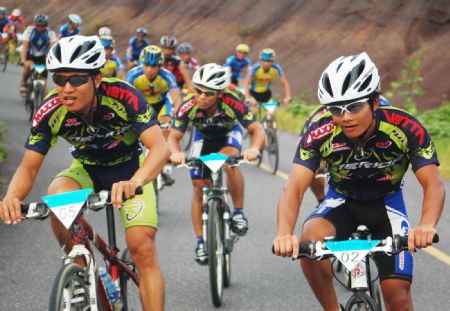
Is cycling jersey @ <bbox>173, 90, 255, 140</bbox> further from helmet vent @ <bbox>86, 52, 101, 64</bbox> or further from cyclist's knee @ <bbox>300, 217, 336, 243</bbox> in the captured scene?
cyclist's knee @ <bbox>300, 217, 336, 243</bbox>

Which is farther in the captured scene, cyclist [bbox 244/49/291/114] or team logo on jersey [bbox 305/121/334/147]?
cyclist [bbox 244/49/291/114]

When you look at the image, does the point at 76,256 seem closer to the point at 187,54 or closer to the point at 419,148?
the point at 419,148

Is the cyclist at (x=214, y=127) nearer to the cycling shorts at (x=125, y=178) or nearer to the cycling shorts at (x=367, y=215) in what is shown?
the cycling shorts at (x=125, y=178)

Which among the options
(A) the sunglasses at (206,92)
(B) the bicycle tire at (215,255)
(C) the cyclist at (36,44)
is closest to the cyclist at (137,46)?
(C) the cyclist at (36,44)

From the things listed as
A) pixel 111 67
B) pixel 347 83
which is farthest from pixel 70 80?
pixel 111 67

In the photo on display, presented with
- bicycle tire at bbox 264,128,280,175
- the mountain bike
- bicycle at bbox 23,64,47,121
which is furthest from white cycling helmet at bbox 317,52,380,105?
bicycle at bbox 23,64,47,121

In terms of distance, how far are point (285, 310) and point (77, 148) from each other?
92.8 inches

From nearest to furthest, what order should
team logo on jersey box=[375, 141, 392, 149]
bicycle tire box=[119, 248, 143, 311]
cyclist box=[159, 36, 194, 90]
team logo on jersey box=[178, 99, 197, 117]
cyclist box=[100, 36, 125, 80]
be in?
team logo on jersey box=[375, 141, 392, 149] → bicycle tire box=[119, 248, 143, 311] → team logo on jersey box=[178, 99, 197, 117] → cyclist box=[100, 36, 125, 80] → cyclist box=[159, 36, 194, 90]

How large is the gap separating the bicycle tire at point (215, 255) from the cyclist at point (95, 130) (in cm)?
153

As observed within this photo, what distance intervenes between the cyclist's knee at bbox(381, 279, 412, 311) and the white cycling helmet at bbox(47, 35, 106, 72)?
2276 mm

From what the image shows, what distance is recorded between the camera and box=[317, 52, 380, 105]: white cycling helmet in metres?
5.20

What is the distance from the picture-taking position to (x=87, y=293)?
5.06m

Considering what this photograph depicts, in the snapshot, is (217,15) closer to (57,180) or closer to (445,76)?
(445,76)

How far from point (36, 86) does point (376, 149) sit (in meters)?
13.6
